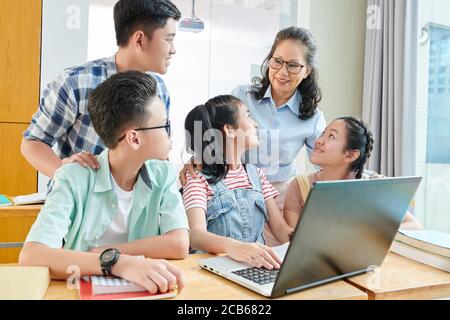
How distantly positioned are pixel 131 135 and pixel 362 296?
71 cm

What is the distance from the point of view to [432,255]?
1148 millimetres

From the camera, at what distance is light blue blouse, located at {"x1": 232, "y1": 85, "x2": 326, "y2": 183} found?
2018mm

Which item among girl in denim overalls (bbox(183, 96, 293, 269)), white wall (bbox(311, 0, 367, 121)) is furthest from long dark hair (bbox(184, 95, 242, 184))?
white wall (bbox(311, 0, 367, 121))

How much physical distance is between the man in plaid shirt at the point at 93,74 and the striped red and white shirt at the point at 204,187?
38 centimetres

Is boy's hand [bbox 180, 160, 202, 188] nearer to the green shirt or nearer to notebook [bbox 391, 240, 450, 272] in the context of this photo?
the green shirt

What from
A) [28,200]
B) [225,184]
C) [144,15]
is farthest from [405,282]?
[28,200]

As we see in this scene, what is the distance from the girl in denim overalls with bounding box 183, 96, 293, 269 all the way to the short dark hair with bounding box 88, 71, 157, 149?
1.18 feet

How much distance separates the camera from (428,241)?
3.92 ft

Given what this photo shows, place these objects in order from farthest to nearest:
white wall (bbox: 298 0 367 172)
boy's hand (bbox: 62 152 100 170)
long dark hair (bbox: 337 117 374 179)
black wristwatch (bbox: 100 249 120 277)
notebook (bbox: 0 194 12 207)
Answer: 1. white wall (bbox: 298 0 367 172)
2. notebook (bbox: 0 194 12 207)
3. long dark hair (bbox: 337 117 374 179)
4. boy's hand (bbox: 62 152 100 170)
5. black wristwatch (bbox: 100 249 120 277)

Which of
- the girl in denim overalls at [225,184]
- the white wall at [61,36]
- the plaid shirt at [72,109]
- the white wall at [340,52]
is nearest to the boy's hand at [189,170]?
the girl in denim overalls at [225,184]

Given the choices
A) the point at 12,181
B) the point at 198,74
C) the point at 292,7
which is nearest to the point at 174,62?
the point at 198,74

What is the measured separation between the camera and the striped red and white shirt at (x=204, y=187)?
4.82ft

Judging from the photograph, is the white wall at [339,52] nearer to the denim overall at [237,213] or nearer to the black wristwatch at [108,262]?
the denim overall at [237,213]

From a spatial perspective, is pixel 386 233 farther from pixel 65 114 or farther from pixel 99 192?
pixel 65 114
